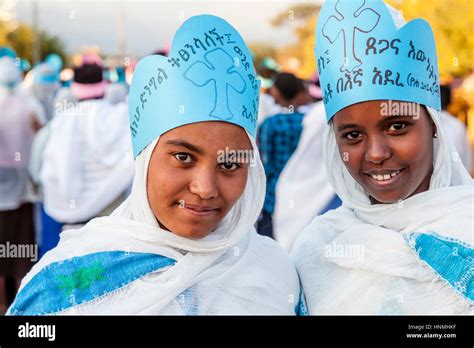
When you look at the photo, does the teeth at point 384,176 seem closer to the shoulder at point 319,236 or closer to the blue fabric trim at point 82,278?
the shoulder at point 319,236

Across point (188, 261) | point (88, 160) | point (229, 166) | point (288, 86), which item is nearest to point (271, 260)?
point (188, 261)

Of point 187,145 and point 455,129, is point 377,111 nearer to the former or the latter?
point 187,145

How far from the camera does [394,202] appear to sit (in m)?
2.66

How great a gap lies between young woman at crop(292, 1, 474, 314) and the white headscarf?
26cm

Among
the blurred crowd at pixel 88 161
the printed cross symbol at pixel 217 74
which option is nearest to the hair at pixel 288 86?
the blurred crowd at pixel 88 161

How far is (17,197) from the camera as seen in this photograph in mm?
6500

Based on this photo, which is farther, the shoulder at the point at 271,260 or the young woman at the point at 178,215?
the shoulder at the point at 271,260

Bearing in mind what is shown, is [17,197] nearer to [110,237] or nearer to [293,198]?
[293,198]

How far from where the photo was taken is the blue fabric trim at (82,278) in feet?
8.04

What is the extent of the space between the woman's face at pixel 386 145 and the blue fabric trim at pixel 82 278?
0.73m

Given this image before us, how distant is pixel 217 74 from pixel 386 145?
0.62 m

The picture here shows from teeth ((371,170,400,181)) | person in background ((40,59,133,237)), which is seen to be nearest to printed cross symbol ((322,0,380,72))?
teeth ((371,170,400,181))
